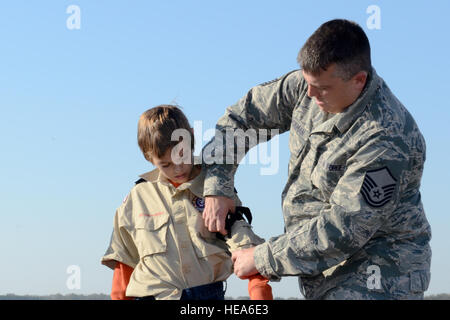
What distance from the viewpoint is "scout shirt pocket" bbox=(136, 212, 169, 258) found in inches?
285

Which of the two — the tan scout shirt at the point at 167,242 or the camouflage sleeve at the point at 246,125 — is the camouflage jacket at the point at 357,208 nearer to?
the camouflage sleeve at the point at 246,125

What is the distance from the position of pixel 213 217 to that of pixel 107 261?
1.24 metres

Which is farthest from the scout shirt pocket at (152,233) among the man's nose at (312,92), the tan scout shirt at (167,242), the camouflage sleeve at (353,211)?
the man's nose at (312,92)

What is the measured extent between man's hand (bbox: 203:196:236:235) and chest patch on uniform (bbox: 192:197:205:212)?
0.28m

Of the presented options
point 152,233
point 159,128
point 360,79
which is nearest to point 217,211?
point 152,233

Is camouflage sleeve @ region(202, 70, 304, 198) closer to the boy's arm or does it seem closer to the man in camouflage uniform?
the man in camouflage uniform

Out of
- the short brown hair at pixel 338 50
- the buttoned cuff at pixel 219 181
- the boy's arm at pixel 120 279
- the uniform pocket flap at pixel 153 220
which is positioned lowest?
the boy's arm at pixel 120 279

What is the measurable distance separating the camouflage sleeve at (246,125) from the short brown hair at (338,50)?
0.74m

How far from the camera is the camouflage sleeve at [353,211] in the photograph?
6.09 meters

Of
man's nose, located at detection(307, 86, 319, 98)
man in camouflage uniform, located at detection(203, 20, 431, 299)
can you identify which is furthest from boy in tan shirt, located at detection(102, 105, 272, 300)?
man's nose, located at detection(307, 86, 319, 98)

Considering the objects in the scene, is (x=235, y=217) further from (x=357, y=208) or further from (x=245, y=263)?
(x=357, y=208)

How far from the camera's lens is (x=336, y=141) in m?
6.38

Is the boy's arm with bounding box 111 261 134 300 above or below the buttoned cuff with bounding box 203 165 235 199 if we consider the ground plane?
below
